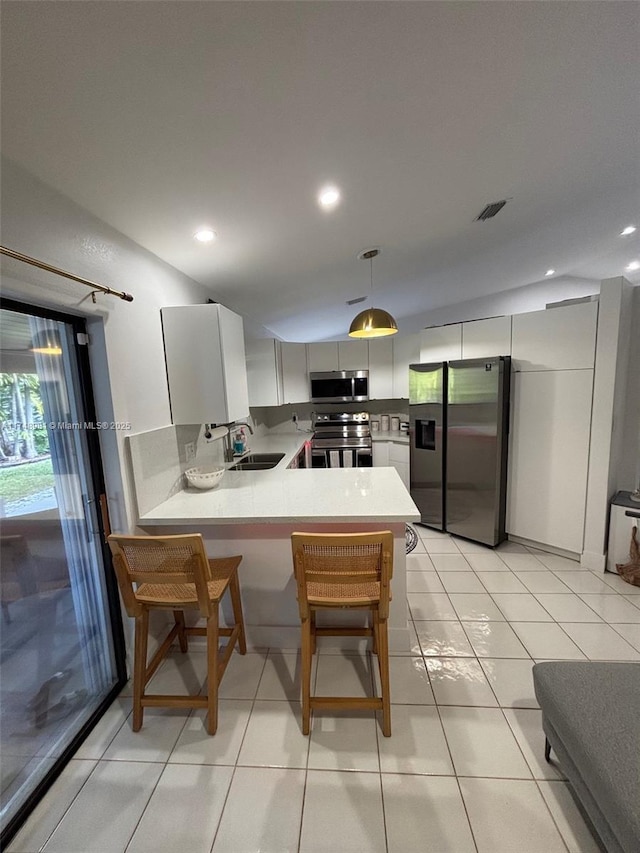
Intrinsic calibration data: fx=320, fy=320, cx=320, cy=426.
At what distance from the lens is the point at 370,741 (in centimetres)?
144

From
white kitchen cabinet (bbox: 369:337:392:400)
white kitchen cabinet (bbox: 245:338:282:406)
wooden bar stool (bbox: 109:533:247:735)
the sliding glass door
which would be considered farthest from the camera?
white kitchen cabinet (bbox: 369:337:392:400)

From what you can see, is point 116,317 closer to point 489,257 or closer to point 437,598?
point 437,598

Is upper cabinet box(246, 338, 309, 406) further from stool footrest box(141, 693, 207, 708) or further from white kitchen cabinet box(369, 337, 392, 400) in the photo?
stool footrest box(141, 693, 207, 708)

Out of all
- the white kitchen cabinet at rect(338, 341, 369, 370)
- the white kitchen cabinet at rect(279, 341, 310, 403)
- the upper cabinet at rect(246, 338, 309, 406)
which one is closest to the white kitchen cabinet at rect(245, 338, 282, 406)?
the upper cabinet at rect(246, 338, 309, 406)

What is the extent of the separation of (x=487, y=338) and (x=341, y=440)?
2287 millimetres

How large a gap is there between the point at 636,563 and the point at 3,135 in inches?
170

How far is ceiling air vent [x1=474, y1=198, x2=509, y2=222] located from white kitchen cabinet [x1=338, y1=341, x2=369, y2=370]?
7.69ft

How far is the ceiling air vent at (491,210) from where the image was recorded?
1.97 m

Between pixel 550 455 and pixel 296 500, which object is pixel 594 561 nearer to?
pixel 550 455

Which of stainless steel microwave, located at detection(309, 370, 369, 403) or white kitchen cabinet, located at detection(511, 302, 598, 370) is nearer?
white kitchen cabinet, located at detection(511, 302, 598, 370)

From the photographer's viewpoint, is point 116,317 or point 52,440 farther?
point 116,317

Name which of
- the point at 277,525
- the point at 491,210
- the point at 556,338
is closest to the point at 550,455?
the point at 556,338

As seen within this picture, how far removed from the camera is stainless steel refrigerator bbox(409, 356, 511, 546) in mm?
2998

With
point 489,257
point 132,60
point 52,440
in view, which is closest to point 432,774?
point 52,440
